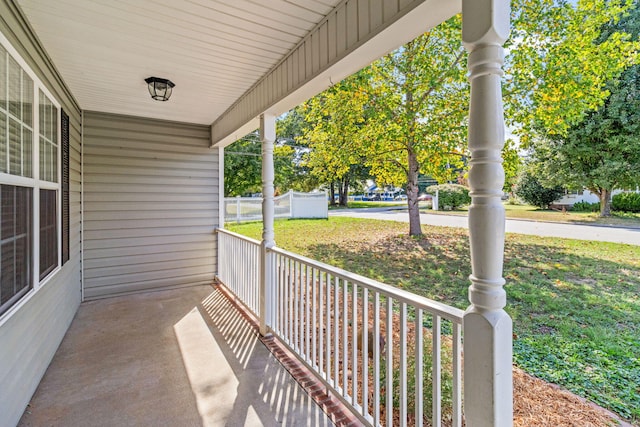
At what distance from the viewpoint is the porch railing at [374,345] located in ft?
4.63

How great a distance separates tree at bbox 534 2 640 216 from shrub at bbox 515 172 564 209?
4355 millimetres

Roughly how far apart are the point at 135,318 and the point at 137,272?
1147 mm

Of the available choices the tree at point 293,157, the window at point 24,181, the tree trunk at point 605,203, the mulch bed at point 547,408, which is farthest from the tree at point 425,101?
the tree trunk at point 605,203

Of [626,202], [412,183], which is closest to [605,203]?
[626,202]

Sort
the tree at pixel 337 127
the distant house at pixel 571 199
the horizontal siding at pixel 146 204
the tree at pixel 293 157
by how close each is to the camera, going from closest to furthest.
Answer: the horizontal siding at pixel 146 204 < the tree at pixel 337 127 < the tree at pixel 293 157 < the distant house at pixel 571 199

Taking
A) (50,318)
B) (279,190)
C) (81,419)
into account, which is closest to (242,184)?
(279,190)

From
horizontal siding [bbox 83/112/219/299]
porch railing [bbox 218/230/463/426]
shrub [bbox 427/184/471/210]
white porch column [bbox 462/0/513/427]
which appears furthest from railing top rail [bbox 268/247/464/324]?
shrub [bbox 427/184/471/210]

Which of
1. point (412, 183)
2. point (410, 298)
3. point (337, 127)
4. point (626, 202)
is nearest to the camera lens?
point (410, 298)

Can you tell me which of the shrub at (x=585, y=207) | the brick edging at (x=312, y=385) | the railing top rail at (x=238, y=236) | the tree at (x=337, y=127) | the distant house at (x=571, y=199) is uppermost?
the tree at (x=337, y=127)

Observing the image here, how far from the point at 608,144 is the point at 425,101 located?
4.99m

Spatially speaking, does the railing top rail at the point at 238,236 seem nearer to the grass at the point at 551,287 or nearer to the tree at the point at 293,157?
the grass at the point at 551,287

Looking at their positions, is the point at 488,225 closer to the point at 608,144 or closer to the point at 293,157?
the point at 608,144

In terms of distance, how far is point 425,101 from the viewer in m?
5.97

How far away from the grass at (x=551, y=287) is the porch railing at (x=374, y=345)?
890mm
